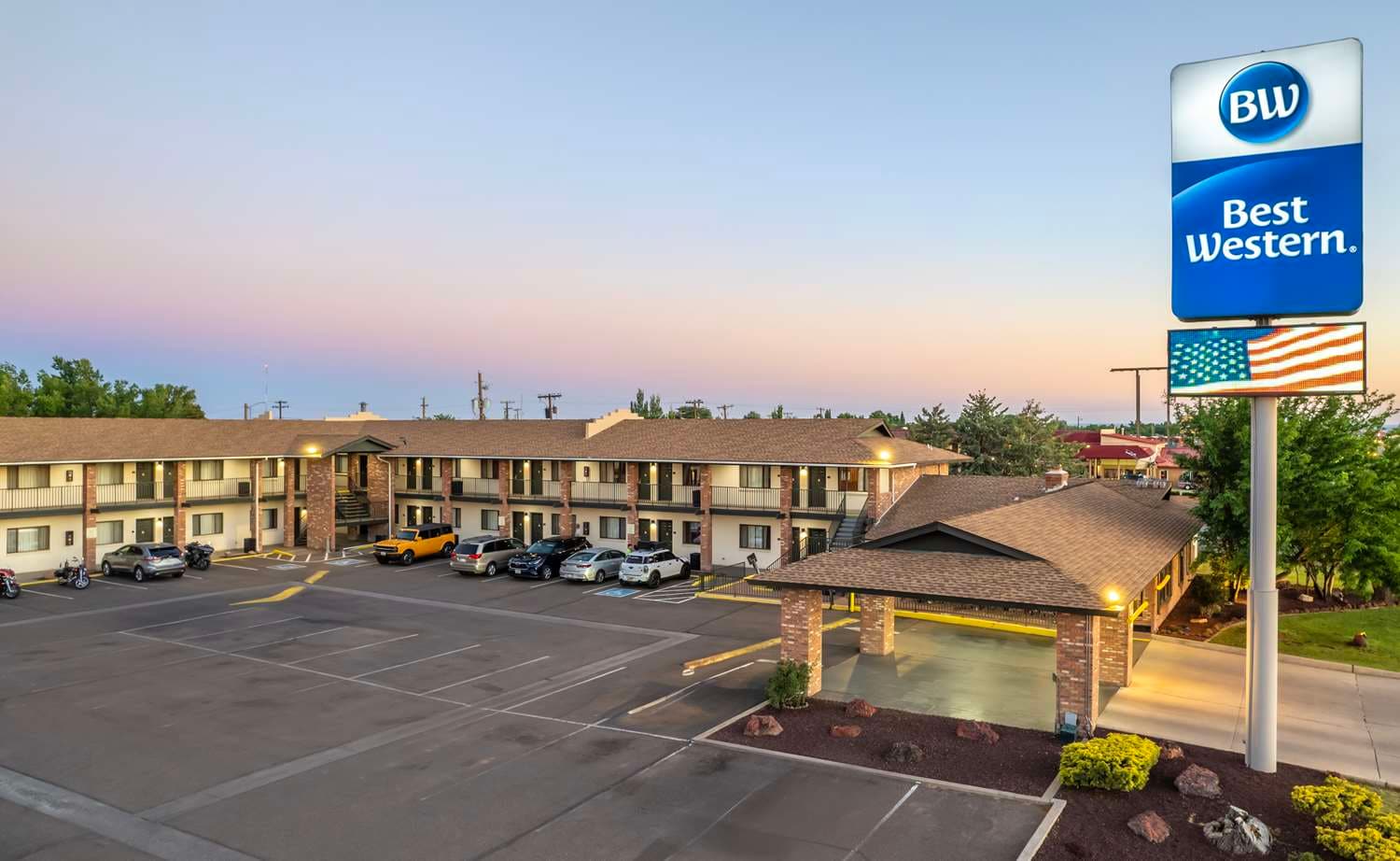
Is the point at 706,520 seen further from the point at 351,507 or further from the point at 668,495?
the point at 351,507

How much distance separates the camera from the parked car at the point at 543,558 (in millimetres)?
38062

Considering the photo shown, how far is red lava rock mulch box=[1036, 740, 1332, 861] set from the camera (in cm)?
1160

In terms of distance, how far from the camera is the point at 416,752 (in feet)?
53.5

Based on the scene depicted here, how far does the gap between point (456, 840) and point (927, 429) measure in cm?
4587

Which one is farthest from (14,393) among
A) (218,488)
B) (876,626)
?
(876,626)

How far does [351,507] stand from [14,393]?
147ft

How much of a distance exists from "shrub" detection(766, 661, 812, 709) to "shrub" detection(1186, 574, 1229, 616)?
58.7ft

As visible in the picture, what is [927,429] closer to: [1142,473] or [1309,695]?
[1142,473]

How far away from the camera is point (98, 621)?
92.2 feet

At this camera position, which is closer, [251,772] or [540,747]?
[251,772]

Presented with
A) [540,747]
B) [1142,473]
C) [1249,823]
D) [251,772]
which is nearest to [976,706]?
[1249,823]

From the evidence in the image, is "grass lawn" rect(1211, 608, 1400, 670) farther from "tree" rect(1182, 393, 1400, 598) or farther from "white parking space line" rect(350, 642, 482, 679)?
"white parking space line" rect(350, 642, 482, 679)

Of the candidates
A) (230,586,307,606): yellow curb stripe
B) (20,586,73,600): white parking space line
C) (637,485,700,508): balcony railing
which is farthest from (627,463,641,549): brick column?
(20,586,73,600): white parking space line

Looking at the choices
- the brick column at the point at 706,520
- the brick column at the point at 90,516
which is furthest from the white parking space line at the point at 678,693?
the brick column at the point at 90,516
